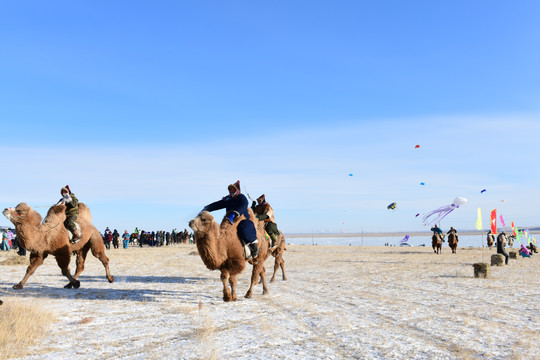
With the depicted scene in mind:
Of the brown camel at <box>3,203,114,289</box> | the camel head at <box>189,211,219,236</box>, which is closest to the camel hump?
the brown camel at <box>3,203,114,289</box>

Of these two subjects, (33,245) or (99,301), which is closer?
(99,301)

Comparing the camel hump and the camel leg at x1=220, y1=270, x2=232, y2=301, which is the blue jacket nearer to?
the camel leg at x1=220, y1=270, x2=232, y2=301

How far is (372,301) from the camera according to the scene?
8602 mm

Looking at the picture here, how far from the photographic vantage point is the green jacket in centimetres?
963

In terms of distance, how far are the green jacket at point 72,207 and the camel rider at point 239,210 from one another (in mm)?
3536

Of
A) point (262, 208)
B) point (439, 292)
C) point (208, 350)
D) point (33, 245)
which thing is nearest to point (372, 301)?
point (439, 292)

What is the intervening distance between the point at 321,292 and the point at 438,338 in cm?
437

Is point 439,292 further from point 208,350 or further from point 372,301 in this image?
point 208,350

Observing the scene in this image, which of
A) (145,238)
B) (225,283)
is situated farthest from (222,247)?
(145,238)

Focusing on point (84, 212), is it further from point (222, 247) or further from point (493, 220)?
point (493, 220)

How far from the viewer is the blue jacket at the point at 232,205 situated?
27.6ft

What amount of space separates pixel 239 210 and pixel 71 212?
4.24 m

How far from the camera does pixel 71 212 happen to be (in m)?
9.63

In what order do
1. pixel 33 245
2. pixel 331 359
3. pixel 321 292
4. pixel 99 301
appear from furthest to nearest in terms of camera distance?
pixel 321 292, pixel 33 245, pixel 99 301, pixel 331 359
